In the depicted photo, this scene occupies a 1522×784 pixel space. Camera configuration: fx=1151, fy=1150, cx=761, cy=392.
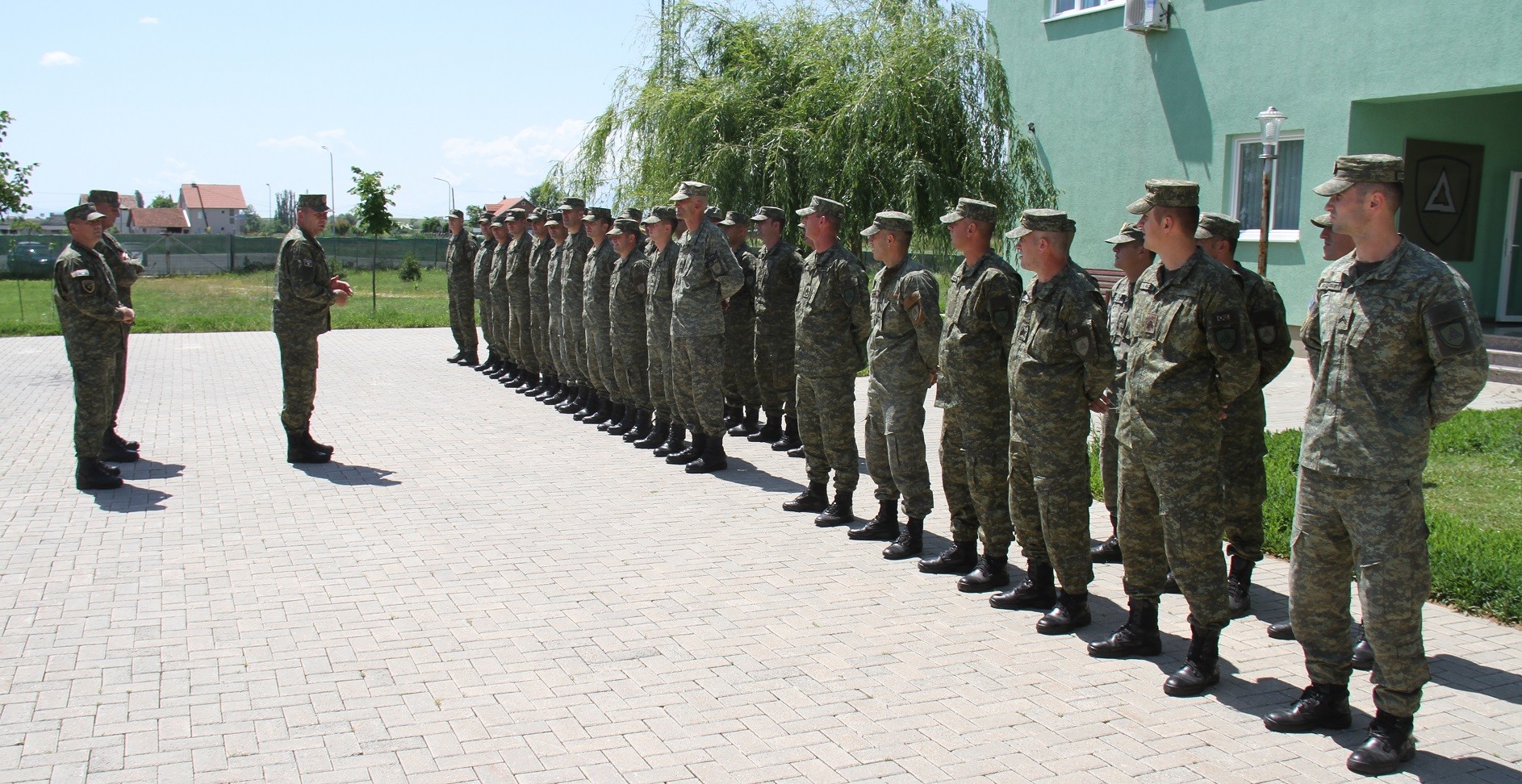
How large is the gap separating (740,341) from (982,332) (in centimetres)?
513

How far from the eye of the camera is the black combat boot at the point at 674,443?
9602 mm

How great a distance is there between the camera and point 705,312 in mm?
8977

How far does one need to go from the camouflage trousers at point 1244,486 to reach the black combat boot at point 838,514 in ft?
8.09

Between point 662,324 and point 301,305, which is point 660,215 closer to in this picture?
point 662,324

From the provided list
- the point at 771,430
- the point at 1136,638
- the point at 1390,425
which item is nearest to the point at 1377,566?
the point at 1390,425

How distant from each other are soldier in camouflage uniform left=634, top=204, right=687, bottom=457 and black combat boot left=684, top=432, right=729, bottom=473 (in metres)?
0.52

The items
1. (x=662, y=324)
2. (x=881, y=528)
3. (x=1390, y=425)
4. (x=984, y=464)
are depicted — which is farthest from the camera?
(x=662, y=324)

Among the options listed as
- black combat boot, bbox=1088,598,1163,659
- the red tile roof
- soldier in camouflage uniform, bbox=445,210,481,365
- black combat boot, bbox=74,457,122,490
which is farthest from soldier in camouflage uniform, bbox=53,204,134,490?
the red tile roof

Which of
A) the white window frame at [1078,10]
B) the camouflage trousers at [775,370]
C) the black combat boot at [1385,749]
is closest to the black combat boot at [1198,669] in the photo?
the black combat boot at [1385,749]

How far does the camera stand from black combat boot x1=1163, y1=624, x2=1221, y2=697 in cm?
455

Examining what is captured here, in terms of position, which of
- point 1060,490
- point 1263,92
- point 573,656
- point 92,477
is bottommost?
point 573,656

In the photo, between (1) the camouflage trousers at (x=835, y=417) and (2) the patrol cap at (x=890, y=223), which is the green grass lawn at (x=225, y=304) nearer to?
(1) the camouflage trousers at (x=835, y=417)

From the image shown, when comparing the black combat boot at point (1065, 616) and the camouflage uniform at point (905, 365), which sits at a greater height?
the camouflage uniform at point (905, 365)

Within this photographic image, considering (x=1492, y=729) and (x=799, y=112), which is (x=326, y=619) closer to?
(x=1492, y=729)
